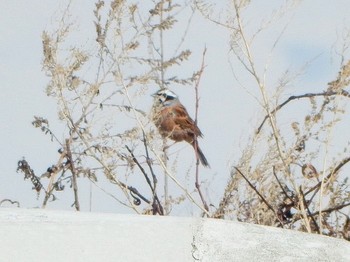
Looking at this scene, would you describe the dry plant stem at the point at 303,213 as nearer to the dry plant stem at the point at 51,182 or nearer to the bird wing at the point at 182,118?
the dry plant stem at the point at 51,182

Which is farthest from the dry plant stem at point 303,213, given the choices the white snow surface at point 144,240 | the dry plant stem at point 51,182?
the dry plant stem at point 51,182

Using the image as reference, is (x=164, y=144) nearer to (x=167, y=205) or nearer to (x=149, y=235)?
(x=167, y=205)

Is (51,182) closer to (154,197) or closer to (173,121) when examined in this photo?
(154,197)

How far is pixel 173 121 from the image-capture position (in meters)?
6.19

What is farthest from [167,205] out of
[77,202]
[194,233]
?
[194,233]

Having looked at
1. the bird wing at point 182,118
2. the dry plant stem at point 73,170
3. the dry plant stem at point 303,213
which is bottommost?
the dry plant stem at point 303,213

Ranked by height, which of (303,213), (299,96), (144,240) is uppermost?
(299,96)

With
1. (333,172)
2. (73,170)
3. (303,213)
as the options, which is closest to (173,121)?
(73,170)

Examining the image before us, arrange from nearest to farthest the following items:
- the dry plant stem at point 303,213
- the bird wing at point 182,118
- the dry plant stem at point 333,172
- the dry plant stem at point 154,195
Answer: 1. the dry plant stem at point 303,213
2. the dry plant stem at point 333,172
3. the dry plant stem at point 154,195
4. the bird wing at point 182,118

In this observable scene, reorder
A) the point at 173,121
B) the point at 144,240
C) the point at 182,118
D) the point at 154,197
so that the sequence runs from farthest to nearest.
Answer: the point at 182,118, the point at 173,121, the point at 154,197, the point at 144,240

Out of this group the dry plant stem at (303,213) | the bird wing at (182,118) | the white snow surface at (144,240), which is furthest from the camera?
the bird wing at (182,118)

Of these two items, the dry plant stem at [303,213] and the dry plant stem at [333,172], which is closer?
the dry plant stem at [303,213]

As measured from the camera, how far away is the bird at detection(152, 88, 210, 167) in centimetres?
452

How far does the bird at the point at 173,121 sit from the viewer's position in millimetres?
4520
